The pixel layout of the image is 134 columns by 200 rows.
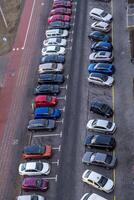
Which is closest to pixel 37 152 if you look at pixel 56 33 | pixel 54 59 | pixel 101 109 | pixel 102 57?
pixel 101 109

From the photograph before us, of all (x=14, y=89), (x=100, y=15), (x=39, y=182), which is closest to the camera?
(x=39, y=182)

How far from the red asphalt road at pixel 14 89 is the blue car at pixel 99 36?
1120cm

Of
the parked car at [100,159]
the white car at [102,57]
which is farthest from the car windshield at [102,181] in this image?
the white car at [102,57]

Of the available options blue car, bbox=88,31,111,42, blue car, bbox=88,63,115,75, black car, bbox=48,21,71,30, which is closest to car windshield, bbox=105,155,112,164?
blue car, bbox=88,63,115,75

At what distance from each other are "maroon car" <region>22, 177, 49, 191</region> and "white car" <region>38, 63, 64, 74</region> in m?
21.5

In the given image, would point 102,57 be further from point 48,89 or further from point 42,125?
point 42,125

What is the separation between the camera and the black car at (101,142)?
62878 mm

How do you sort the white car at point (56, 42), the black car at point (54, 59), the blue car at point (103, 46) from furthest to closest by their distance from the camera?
1. the white car at point (56, 42)
2. the black car at point (54, 59)
3. the blue car at point (103, 46)

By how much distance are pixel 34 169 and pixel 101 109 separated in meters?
13.7

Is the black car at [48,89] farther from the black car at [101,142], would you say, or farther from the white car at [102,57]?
the black car at [101,142]

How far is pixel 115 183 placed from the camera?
59.6 metres

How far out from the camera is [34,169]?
2436 inches

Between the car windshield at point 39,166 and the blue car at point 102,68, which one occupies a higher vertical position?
the blue car at point 102,68

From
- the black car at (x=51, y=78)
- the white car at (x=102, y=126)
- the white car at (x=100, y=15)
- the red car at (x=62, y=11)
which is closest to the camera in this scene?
the white car at (x=102, y=126)
